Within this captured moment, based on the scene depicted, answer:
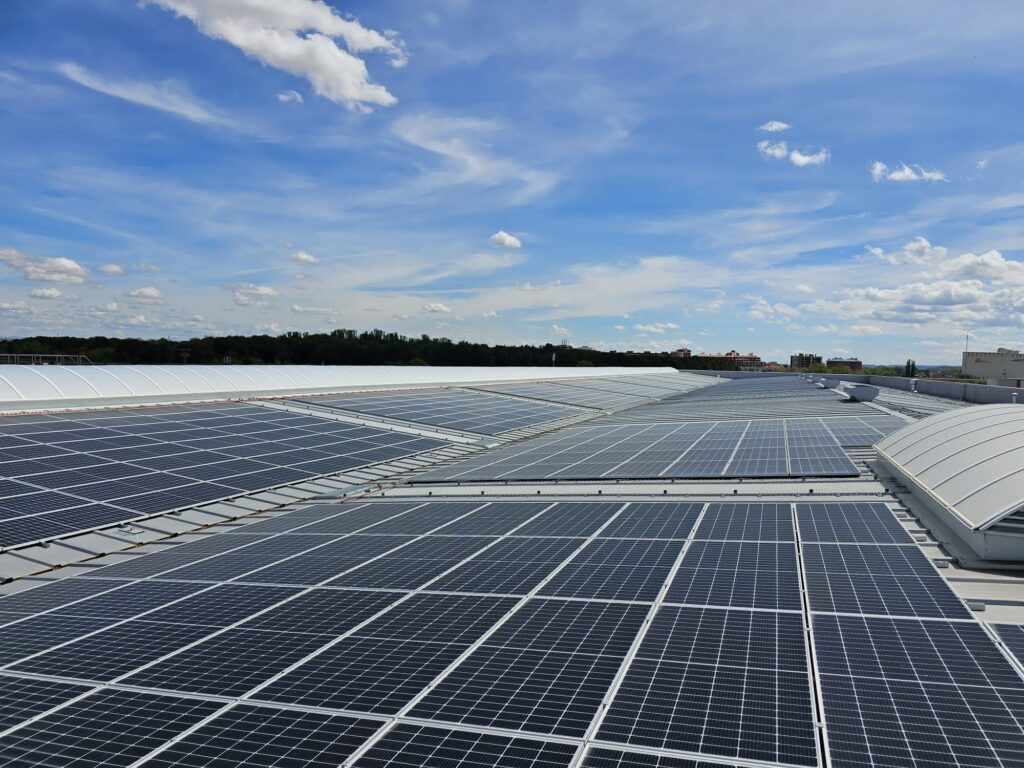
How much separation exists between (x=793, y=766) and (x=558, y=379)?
68977 mm

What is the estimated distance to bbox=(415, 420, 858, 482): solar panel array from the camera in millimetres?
18812

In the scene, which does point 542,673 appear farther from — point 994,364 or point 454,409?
point 994,364

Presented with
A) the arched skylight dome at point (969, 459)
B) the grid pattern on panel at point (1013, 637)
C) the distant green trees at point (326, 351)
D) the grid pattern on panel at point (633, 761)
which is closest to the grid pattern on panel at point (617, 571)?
the grid pattern on panel at point (633, 761)

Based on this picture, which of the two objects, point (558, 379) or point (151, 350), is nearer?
point (558, 379)

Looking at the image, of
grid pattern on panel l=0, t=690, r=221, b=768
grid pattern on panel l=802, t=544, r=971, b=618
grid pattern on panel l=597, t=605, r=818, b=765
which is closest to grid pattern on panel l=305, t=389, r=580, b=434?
grid pattern on panel l=802, t=544, r=971, b=618

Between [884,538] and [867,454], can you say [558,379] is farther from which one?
[884,538]

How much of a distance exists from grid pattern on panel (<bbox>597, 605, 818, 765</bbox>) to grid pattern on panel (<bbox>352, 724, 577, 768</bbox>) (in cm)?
60

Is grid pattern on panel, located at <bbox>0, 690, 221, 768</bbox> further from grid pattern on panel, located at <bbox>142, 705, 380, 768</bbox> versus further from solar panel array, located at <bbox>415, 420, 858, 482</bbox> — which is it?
solar panel array, located at <bbox>415, 420, 858, 482</bbox>

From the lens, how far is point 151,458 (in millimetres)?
21266

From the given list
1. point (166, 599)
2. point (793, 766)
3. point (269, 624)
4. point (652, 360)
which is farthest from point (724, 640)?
point (652, 360)

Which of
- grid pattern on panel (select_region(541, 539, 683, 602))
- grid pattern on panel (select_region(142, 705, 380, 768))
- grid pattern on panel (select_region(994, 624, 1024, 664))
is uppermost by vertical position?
grid pattern on panel (select_region(994, 624, 1024, 664))

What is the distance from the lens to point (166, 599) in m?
10.9

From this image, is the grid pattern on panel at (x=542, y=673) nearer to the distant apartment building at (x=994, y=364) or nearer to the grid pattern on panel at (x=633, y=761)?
the grid pattern on panel at (x=633, y=761)

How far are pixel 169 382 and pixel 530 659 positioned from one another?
106 ft
